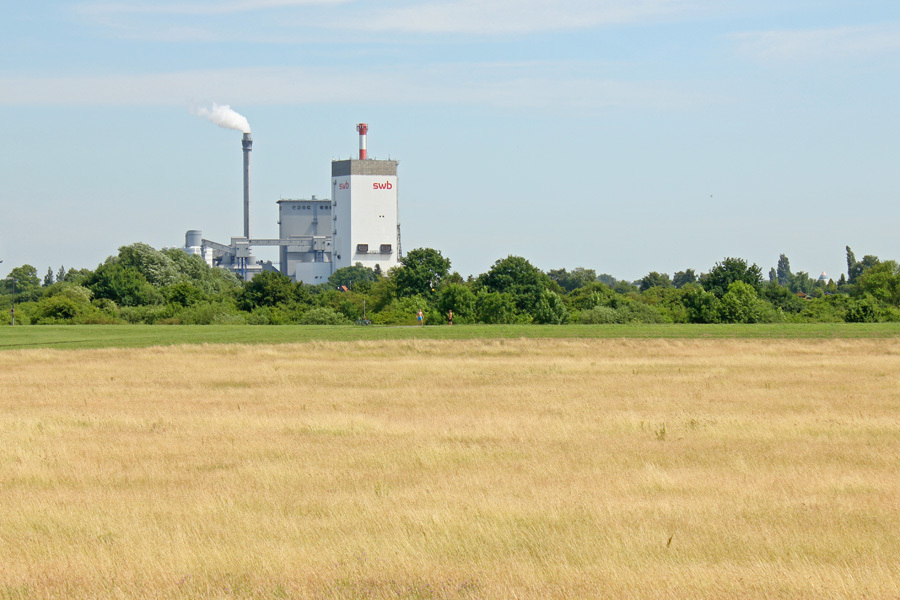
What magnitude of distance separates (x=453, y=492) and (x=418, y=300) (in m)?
117

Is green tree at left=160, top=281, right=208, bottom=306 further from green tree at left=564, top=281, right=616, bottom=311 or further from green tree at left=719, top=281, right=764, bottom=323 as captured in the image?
green tree at left=719, top=281, right=764, bottom=323

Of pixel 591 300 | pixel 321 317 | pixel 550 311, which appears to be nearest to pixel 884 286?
pixel 591 300

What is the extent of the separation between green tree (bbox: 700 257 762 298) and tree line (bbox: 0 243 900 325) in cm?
14

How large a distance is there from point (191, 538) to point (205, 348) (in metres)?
46.2

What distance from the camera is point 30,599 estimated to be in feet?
33.7

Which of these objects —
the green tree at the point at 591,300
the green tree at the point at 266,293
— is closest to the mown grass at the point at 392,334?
the green tree at the point at 266,293

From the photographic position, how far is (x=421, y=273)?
498 feet

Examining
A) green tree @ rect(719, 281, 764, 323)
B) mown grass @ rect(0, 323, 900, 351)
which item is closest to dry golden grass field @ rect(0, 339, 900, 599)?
mown grass @ rect(0, 323, 900, 351)

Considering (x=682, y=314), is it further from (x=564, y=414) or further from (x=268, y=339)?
(x=564, y=414)

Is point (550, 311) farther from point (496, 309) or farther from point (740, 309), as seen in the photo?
point (740, 309)

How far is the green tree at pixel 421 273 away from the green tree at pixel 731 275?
1579 inches

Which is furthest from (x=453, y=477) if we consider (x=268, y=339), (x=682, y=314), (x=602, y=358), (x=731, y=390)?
(x=682, y=314)

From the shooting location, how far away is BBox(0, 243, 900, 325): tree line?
114812 mm

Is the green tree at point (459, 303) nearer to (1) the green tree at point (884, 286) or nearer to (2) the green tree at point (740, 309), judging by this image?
(2) the green tree at point (740, 309)
